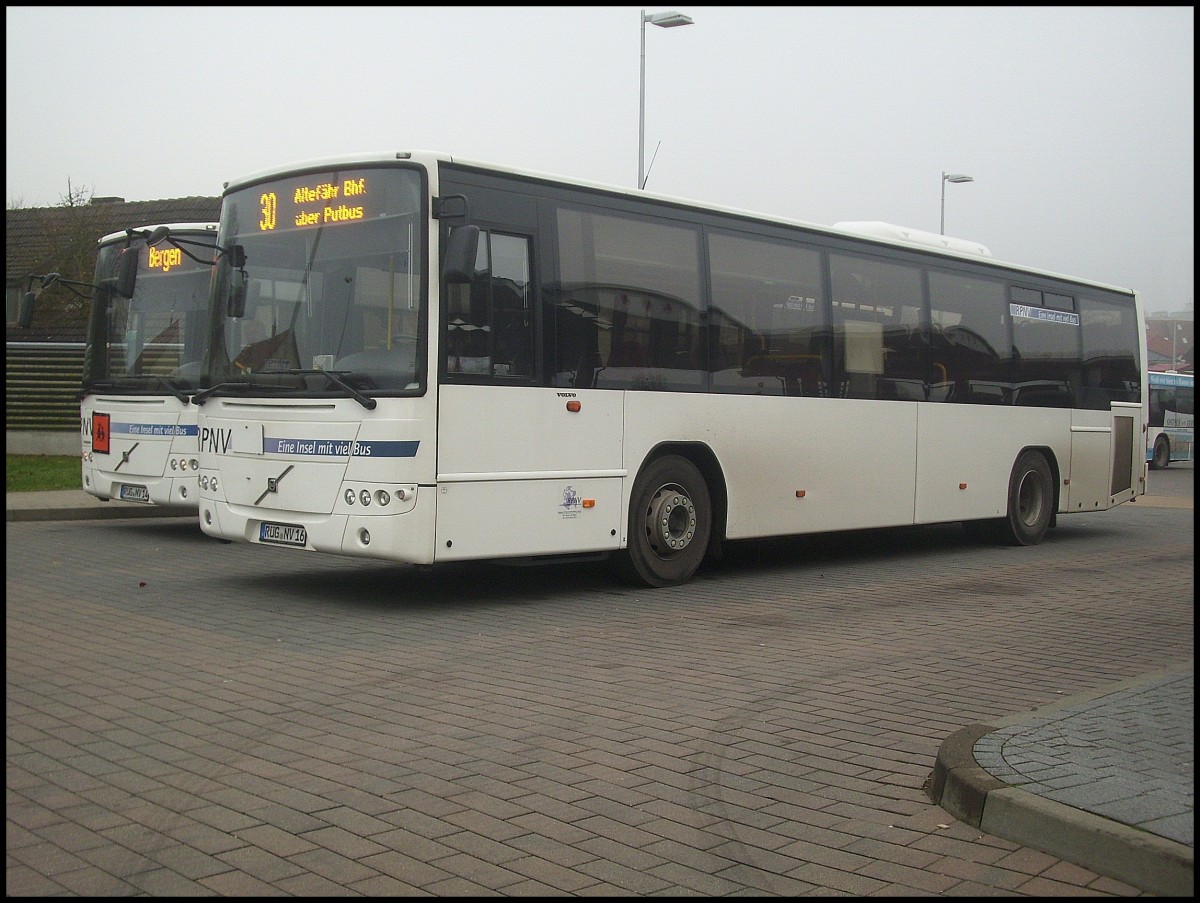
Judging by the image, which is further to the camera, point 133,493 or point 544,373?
Answer: point 133,493

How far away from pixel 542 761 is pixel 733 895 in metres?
1.75

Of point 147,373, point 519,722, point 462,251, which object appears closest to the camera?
point 519,722

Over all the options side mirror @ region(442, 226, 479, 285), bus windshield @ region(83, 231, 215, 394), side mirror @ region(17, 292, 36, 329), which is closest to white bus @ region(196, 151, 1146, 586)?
side mirror @ region(442, 226, 479, 285)

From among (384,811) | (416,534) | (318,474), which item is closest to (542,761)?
(384,811)

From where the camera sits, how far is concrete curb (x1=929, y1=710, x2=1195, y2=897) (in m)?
4.19

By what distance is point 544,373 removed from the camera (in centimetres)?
1059

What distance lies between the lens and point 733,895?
4.20 m

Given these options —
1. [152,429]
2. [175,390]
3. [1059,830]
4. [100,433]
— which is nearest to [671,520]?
[175,390]

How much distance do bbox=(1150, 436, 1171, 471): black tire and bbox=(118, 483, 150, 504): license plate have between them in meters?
39.6

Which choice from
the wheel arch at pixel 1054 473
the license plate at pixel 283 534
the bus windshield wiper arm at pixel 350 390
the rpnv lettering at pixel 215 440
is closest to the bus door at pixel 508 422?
the bus windshield wiper arm at pixel 350 390

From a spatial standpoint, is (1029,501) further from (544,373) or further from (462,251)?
(462,251)

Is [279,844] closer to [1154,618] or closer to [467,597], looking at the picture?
[467,597]

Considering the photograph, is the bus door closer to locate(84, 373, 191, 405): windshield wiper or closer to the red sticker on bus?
locate(84, 373, 191, 405): windshield wiper

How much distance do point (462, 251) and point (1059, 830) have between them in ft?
20.8
